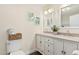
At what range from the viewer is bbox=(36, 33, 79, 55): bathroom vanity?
107 cm

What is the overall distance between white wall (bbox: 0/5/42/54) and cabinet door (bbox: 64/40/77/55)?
1.23 ft

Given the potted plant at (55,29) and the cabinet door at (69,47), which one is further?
the potted plant at (55,29)

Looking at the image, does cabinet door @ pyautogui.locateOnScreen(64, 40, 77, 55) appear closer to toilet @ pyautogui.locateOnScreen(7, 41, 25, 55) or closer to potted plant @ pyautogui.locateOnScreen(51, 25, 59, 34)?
potted plant @ pyautogui.locateOnScreen(51, 25, 59, 34)

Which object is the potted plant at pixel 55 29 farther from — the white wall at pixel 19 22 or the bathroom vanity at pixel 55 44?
the white wall at pixel 19 22

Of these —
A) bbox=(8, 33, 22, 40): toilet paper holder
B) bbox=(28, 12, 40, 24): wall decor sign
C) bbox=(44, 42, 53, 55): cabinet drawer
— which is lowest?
bbox=(44, 42, 53, 55): cabinet drawer

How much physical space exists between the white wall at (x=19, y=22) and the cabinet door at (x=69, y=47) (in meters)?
0.38

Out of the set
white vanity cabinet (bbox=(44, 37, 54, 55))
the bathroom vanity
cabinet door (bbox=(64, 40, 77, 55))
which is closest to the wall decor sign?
the bathroom vanity

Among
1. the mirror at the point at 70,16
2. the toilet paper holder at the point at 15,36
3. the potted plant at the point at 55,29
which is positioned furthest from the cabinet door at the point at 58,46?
the toilet paper holder at the point at 15,36

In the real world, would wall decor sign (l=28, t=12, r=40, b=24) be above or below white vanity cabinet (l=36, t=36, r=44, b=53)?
above

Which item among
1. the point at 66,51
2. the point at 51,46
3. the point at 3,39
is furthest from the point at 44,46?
the point at 3,39

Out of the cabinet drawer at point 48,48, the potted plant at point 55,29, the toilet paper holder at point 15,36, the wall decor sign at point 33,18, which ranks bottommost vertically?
the cabinet drawer at point 48,48

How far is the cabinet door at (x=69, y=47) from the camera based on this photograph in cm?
105

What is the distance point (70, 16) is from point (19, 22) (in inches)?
25.4

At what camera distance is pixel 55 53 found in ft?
3.72
